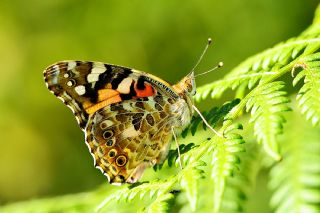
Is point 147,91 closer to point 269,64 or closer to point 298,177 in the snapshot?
point 269,64

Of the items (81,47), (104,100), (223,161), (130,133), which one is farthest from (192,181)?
(81,47)

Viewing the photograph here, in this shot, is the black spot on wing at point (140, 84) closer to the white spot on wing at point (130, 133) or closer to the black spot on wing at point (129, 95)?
the black spot on wing at point (129, 95)

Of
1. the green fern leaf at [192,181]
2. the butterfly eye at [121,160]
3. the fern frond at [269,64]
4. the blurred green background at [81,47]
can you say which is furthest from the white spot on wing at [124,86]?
the blurred green background at [81,47]

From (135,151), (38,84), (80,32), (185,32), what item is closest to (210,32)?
(185,32)

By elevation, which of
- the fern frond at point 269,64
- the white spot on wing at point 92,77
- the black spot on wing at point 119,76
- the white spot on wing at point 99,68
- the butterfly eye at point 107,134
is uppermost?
the white spot on wing at point 99,68

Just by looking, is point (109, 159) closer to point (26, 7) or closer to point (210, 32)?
point (210, 32)
